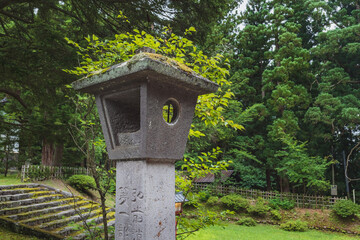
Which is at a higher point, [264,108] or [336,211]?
[264,108]

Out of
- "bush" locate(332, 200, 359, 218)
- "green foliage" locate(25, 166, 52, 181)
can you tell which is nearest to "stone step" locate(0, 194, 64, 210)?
"green foliage" locate(25, 166, 52, 181)

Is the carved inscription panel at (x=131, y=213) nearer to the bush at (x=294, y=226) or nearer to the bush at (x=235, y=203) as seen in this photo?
the bush at (x=294, y=226)

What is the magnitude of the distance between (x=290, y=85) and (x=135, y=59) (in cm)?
1613

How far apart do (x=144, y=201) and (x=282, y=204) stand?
14282mm

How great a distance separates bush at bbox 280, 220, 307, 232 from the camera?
12.3m

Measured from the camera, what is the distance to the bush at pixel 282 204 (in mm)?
14461

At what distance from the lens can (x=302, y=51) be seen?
635 inches

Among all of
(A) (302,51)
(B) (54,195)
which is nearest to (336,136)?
(A) (302,51)

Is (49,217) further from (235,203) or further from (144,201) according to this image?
(235,203)

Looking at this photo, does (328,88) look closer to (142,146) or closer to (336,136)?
(336,136)

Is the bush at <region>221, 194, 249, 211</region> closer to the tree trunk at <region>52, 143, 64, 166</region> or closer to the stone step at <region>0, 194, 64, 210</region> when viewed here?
the stone step at <region>0, 194, 64, 210</region>

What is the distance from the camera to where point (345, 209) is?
500 inches

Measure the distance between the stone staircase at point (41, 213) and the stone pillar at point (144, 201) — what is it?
3850mm

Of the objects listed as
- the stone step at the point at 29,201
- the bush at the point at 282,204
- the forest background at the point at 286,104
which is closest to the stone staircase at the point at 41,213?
the stone step at the point at 29,201
